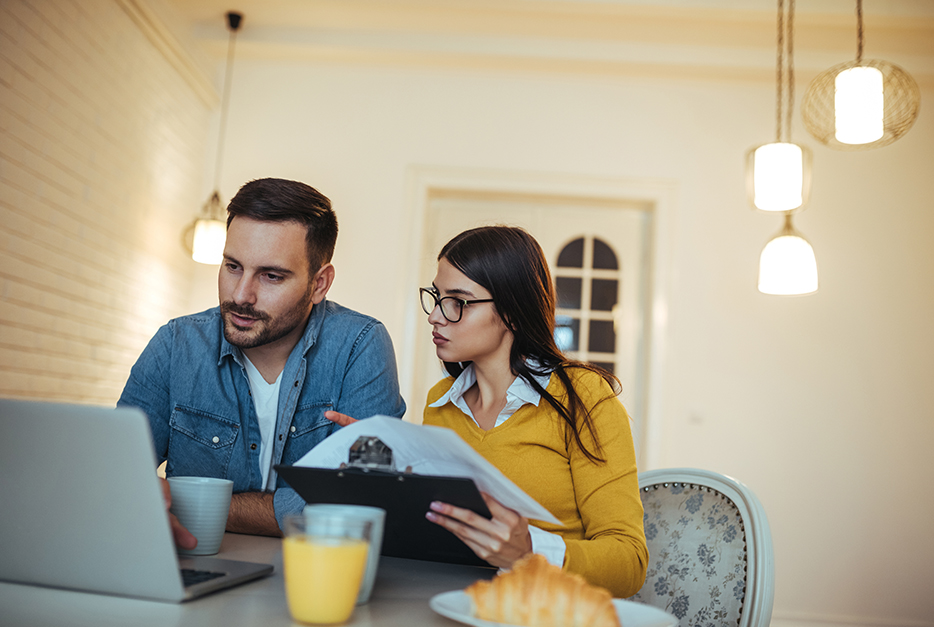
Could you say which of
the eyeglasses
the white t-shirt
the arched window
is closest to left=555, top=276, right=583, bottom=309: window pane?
the arched window

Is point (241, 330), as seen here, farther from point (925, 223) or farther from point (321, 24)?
point (925, 223)

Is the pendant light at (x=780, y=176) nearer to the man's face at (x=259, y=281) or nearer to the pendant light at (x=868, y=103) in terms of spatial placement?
the pendant light at (x=868, y=103)

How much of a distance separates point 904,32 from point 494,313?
305cm

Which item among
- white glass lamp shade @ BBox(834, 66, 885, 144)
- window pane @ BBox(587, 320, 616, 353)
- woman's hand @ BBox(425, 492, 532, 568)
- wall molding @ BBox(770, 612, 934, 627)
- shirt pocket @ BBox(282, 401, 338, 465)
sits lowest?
wall molding @ BBox(770, 612, 934, 627)

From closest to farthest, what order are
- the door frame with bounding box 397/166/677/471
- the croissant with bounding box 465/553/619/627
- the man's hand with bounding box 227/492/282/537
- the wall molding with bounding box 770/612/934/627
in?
the croissant with bounding box 465/553/619/627
the man's hand with bounding box 227/492/282/537
the wall molding with bounding box 770/612/934/627
the door frame with bounding box 397/166/677/471

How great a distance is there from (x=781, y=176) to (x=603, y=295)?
54.1 inches

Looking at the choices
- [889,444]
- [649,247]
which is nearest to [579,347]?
[649,247]

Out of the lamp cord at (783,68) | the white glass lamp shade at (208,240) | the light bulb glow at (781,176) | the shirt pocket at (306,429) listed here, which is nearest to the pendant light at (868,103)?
the light bulb glow at (781,176)

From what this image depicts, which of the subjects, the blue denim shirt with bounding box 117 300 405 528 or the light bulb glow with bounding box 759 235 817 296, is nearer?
the blue denim shirt with bounding box 117 300 405 528

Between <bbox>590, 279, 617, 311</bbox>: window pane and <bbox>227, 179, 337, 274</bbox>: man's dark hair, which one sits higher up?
<bbox>590, 279, 617, 311</bbox>: window pane

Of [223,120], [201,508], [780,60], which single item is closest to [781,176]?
[780,60]

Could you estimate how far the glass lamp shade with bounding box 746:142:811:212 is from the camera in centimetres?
255

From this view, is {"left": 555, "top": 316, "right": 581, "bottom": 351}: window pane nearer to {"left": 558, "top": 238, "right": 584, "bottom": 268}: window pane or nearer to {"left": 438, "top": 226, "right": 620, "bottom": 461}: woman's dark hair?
{"left": 558, "top": 238, "right": 584, "bottom": 268}: window pane

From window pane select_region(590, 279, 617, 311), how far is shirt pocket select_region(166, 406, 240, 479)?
2695 mm
